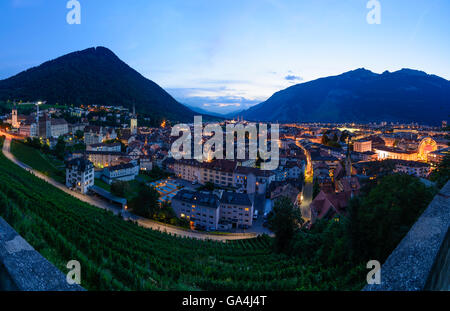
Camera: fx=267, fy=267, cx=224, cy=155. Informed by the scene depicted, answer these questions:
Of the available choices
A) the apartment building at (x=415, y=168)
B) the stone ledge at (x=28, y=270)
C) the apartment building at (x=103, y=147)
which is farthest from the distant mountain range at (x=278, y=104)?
the stone ledge at (x=28, y=270)

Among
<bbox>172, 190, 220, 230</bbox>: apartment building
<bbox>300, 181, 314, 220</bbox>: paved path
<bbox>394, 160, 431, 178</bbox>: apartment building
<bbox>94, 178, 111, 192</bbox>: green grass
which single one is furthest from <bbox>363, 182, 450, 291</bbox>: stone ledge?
<bbox>394, 160, 431, 178</bbox>: apartment building

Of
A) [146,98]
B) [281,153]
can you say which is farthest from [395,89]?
[281,153]

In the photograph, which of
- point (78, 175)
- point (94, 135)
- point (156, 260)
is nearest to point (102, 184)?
point (78, 175)

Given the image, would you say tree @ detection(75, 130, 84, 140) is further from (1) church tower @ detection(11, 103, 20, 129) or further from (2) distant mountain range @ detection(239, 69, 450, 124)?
(2) distant mountain range @ detection(239, 69, 450, 124)

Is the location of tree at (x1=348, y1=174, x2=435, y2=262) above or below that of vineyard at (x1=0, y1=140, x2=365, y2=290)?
above

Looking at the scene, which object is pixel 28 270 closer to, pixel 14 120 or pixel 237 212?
pixel 237 212
